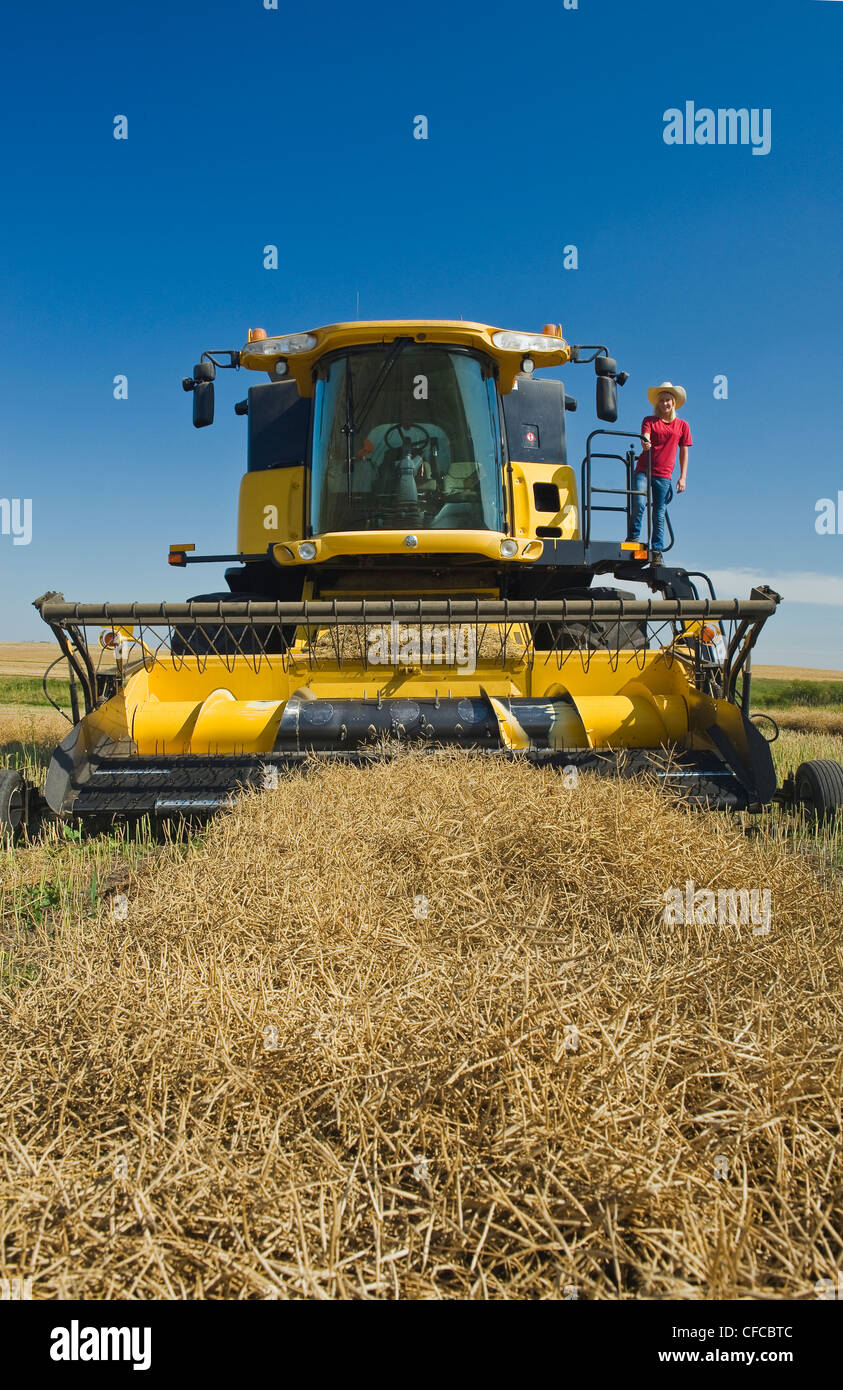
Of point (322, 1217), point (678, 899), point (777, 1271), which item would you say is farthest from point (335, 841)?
point (777, 1271)

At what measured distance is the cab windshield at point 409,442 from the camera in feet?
19.9

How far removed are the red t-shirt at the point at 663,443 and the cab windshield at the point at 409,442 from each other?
61.3 inches

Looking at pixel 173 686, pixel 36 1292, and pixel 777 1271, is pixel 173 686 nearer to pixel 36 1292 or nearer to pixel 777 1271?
pixel 36 1292

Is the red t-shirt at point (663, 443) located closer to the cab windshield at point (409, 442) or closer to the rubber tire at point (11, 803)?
the cab windshield at point (409, 442)

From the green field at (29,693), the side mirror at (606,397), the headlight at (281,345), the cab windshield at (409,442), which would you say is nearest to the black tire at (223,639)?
the cab windshield at (409,442)

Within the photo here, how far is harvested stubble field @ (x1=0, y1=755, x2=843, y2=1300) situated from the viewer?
1248 mm

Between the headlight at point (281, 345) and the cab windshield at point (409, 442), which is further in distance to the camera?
the headlight at point (281, 345)

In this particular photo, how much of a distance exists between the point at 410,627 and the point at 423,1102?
427 centimetres

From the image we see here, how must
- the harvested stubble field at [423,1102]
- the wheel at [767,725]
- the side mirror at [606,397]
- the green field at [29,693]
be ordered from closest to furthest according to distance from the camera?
the harvested stubble field at [423,1102]
the wheel at [767,725]
the side mirror at [606,397]
the green field at [29,693]

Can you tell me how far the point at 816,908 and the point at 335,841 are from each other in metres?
1.59

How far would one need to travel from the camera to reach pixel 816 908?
272 cm

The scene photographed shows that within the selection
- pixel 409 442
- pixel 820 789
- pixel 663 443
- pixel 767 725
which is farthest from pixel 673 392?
pixel 767 725

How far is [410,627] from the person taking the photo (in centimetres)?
562

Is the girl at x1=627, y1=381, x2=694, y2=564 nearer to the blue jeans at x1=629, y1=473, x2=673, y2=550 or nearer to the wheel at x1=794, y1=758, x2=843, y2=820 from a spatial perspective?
the blue jeans at x1=629, y1=473, x2=673, y2=550
